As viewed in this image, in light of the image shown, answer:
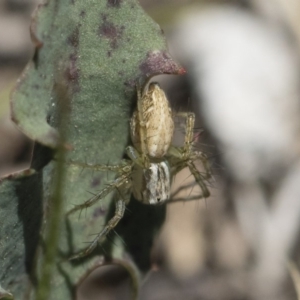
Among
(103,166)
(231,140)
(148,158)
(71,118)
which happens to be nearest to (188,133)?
(148,158)

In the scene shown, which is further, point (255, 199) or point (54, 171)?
point (255, 199)

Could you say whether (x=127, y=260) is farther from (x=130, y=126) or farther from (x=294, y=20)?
(x=294, y=20)

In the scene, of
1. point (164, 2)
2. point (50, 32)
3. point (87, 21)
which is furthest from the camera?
point (164, 2)

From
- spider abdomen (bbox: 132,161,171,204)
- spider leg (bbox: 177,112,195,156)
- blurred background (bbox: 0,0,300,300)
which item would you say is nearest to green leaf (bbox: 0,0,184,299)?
spider abdomen (bbox: 132,161,171,204)

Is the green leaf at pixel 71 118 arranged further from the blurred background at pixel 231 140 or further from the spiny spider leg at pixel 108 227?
the blurred background at pixel 231 140

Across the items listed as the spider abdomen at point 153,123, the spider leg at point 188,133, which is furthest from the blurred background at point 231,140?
the spider abdomen at point 153,123

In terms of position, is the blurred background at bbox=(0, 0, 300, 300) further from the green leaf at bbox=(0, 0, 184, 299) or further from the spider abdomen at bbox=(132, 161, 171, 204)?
the green leaf at bbox=(0, 0, 184, 299)

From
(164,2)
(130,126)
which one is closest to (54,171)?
(130,126)
